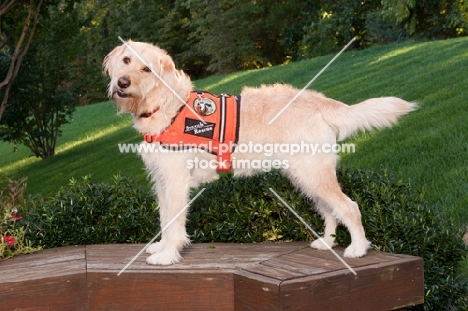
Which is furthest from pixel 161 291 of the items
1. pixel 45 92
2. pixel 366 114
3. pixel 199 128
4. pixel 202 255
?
pixel 45 92

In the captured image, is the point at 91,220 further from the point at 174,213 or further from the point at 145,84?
the point at 145,84

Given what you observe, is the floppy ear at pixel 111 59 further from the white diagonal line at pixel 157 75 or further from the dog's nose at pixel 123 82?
the dog's nose at pixel 123 82

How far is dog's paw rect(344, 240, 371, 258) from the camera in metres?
4.19

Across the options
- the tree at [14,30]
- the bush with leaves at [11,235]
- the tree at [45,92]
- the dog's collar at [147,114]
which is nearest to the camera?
the dog's collar at [147,114]

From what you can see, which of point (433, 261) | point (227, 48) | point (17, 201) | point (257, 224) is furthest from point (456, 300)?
point (227, 48)

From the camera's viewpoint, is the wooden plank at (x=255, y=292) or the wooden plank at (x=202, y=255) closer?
the wooden plank at (x=255, y=292)

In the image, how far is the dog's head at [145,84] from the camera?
13.2ft

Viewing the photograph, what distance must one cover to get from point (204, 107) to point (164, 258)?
947 millimetres

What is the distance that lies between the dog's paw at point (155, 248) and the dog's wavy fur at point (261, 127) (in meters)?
0.10

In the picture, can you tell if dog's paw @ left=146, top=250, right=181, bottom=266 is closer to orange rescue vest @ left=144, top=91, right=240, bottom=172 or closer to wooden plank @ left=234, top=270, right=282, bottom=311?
wooden plank @ left=234, top=270, right=282, bottom=311

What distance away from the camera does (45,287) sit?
405 cm

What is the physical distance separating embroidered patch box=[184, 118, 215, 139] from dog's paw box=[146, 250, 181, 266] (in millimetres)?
729

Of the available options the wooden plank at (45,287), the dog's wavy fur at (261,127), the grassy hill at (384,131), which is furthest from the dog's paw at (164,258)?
the grassy hill at (384,131)

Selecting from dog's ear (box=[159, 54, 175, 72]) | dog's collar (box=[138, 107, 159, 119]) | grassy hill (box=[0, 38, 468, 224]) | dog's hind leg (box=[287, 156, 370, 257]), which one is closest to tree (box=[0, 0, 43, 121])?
grassy hill (box=[0, 38, 468, 224])
